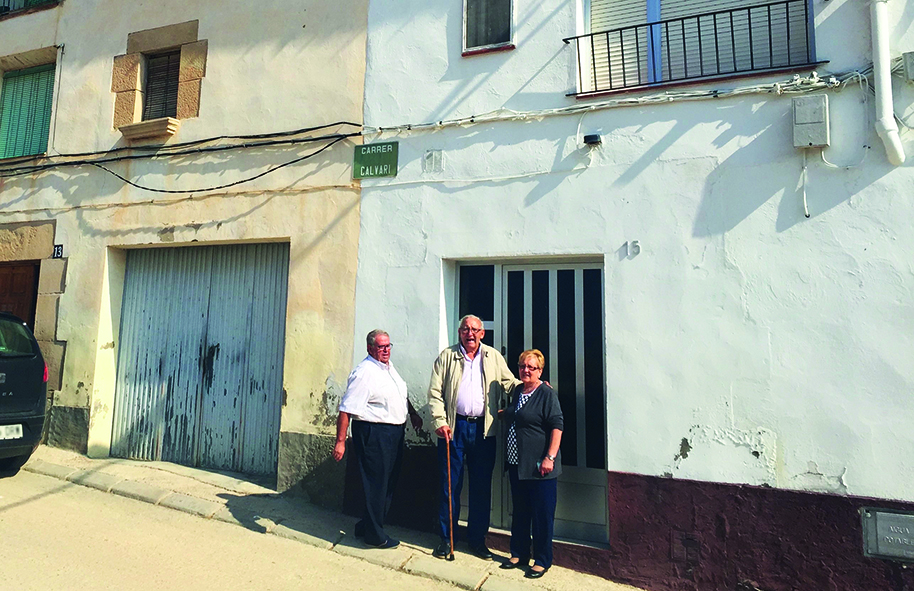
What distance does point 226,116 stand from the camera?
22.2ft

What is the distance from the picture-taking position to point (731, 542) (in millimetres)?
4527

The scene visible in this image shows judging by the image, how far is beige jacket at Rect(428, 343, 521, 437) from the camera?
16.6ft

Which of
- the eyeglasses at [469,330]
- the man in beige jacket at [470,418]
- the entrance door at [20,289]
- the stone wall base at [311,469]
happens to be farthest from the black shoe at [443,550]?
the entrance door at [20,289]

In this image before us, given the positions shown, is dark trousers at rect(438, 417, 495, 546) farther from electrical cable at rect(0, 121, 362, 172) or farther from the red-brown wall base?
electrical cable at rect(0, 121, 362, 172)

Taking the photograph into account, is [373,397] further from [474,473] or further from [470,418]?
[474,473]

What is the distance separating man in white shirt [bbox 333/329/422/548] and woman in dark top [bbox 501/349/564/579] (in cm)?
94

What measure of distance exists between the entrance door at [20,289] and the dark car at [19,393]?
4.95ft

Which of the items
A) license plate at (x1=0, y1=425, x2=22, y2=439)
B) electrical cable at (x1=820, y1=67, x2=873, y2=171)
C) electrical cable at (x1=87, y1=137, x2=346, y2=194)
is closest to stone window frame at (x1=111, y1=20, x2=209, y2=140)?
electrical cable at (x1=87, y1=137, x2=346, y2=194)

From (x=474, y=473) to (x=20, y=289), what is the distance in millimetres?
6277

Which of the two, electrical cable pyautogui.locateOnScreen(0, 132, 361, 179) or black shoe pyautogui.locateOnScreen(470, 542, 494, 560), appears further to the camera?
electrical cable pyautogui.locateOnScreen(0, 132, 361, 179)

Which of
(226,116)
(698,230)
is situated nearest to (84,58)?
(226,116)

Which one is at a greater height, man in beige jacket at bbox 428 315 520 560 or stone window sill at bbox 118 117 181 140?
stone window sill at bbox 118 117 181 140

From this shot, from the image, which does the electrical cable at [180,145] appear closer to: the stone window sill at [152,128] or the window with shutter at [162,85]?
the stone window sill at [152,128]

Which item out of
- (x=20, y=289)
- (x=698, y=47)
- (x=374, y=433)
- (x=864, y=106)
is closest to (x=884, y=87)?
(x=864, y=106)
